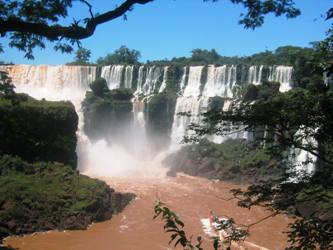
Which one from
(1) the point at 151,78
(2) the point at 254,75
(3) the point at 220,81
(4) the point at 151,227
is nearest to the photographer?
(4) the point at 151,227

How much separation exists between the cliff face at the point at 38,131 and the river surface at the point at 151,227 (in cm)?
415

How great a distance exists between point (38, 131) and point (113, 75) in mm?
20301

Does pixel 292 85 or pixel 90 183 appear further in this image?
pixel 292 85

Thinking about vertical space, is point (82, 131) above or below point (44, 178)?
above

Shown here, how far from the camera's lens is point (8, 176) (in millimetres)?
22859

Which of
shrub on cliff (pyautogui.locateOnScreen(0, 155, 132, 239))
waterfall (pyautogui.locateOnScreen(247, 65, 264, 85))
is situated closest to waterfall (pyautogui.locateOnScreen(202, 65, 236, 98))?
waterfall (pyautogui.locateOnScreen(247, 65, 264, 85))

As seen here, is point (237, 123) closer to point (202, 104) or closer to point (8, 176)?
→ point (8, 176)

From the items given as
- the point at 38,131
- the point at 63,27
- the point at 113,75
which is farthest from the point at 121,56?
the point at 63,27

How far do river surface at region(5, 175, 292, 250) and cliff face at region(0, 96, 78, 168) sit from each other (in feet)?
13.6

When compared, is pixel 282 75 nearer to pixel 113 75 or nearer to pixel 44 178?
pixel 113 75

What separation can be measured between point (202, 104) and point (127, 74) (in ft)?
35.2

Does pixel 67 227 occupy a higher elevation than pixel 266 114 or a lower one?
lower

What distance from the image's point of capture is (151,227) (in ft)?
66.5

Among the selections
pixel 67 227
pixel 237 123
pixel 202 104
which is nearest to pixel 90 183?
pixel 67 227
